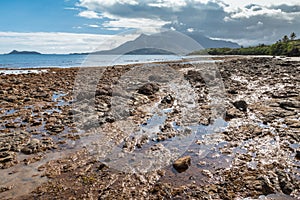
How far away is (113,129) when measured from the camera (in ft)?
42.1

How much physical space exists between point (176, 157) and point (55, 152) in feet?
17.0

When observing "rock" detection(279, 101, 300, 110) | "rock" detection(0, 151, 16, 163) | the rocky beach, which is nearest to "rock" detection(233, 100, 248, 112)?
the rocky beach

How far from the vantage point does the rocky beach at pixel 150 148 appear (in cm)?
721

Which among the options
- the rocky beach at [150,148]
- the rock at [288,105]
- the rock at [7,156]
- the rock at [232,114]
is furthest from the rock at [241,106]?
the rock at [7,156]

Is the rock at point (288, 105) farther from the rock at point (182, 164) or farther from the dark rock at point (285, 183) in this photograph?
the rock at point (182, 164)

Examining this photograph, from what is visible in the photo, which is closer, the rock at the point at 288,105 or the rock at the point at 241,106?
the rock at the point at 288,105

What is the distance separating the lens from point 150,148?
34.0 ft

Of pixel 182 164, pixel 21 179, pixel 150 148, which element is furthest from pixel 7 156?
pixel 182 164

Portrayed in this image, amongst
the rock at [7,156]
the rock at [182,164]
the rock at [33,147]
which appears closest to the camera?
the rock at [182,164]

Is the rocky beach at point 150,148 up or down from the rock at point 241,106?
down

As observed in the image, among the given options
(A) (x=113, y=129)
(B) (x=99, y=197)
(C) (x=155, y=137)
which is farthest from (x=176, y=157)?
(A) (x=113, y=129)

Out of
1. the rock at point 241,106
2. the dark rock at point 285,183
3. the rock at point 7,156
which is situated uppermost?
the rock at point 241,106

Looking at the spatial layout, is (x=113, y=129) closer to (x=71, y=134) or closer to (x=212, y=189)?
(x=71, y=134)

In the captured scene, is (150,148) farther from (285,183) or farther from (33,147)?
(285,183)
